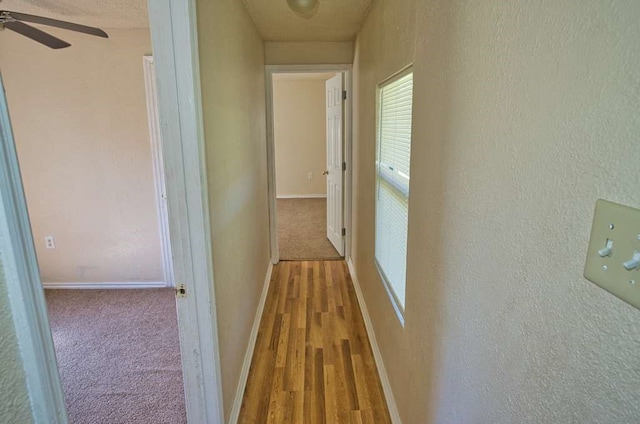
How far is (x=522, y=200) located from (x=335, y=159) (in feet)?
11.5

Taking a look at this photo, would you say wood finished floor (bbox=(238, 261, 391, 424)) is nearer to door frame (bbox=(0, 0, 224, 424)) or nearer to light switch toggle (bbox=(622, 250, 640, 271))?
door frame (bbox=(0, 0, 224, 424))

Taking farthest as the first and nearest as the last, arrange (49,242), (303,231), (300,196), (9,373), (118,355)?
(300,196) → (303,231) → (49,242) → (118,355) → (9,373)

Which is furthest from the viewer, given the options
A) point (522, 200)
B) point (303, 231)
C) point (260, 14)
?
point (303, 231)

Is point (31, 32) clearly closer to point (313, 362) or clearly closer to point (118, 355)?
point (118, 355)

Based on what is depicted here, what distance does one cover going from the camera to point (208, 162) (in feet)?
4.76

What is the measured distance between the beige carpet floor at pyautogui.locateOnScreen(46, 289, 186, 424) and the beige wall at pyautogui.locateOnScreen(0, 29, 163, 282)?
0.33 metres

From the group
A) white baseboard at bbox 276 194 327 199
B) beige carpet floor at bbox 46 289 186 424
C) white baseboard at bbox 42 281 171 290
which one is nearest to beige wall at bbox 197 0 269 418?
beige carpet floor at bbox 46 289 186 424

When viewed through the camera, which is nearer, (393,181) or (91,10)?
(393,181)

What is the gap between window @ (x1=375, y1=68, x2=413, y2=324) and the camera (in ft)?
5.71

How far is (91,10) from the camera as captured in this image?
2.50 metres

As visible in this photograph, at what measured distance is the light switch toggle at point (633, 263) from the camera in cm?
44

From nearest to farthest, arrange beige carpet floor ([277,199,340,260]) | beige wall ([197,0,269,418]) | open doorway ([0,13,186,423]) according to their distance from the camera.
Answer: beige wall ([197,0,269,418]) < open doorway ([0,13,186,423]) < beige carpet floor ([277,199,340,260])

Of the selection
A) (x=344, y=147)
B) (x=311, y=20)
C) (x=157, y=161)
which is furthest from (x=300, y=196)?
(x=311, y=20)

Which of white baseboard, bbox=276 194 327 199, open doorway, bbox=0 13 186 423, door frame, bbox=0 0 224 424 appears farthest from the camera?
white baseboard, bbox=276 194 327 199
